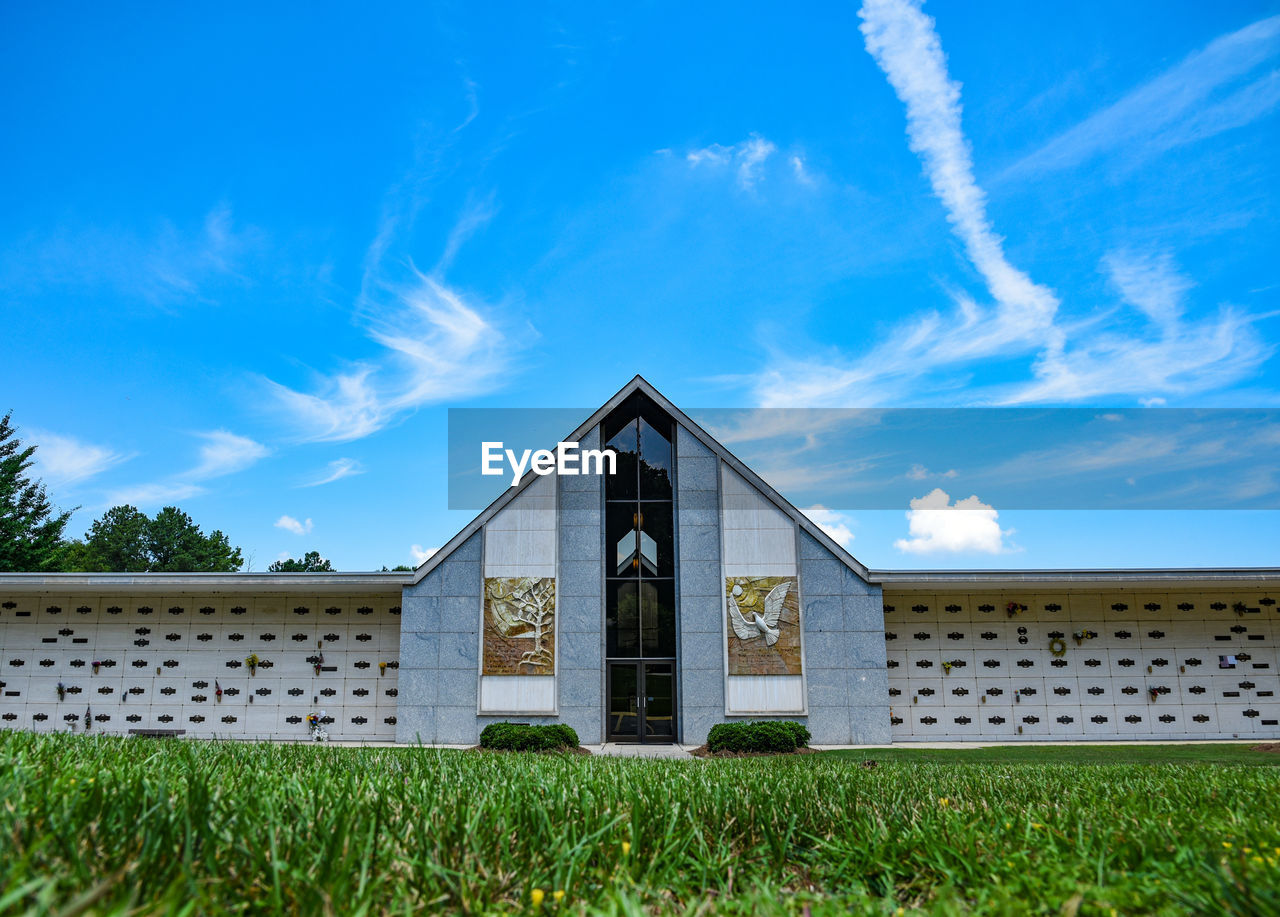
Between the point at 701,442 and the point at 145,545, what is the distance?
2628 inches

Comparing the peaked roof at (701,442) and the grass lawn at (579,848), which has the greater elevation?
the peaked roof at (701,442)

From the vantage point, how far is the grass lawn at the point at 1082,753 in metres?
16.8

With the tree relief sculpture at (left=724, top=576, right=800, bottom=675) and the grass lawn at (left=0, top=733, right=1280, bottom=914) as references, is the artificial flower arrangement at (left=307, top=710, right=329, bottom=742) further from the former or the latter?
the grass lawn at (left=0, top=733, right=1280, bottom=914)

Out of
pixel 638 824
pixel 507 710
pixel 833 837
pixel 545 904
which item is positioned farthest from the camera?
pixel 507 710

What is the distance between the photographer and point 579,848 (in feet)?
8.19

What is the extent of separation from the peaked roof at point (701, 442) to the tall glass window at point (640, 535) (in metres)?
0.46

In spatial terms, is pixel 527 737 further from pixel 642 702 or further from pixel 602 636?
pixel 642 702

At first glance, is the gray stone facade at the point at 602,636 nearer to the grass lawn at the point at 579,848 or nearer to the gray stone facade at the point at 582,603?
the gray stone facade at the point at 582,603

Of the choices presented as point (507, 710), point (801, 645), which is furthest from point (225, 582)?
point (801, 645)

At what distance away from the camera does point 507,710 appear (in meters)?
22.2

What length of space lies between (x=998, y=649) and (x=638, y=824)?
Answer: 81.7 feet

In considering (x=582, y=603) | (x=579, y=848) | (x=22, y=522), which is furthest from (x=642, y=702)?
(x=22, y=522)

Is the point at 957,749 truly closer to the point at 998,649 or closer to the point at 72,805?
the point at 998,649

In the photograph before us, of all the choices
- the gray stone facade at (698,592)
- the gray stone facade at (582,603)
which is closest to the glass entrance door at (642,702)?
the gray stone facade at (698,592)
